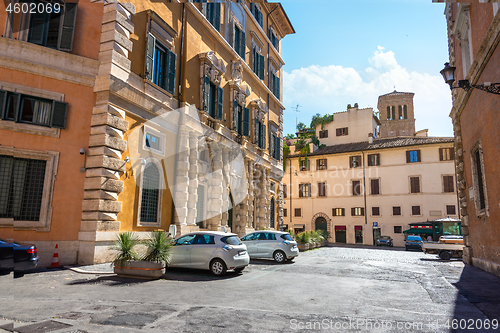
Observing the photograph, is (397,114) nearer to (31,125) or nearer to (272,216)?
(272,216)

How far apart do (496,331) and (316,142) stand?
49623 millimetres

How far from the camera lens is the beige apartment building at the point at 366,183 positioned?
4222 cm

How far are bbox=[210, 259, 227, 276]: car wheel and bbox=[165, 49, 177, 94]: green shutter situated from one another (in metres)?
8.83

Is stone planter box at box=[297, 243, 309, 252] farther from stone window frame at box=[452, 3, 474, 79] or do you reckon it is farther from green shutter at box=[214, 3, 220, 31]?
green shutter at box=[214, 3, 220, 31]

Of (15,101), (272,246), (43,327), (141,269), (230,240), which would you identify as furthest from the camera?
(272,246)

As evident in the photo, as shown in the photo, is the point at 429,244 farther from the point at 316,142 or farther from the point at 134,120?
the point at 316,142

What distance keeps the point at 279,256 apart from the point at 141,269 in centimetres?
810

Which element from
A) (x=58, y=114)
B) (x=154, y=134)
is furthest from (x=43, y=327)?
(x=154, y=134)

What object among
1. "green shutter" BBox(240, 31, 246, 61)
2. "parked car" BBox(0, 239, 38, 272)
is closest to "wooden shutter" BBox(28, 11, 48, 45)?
"parked car" BBox(0, 239, 38, 272)

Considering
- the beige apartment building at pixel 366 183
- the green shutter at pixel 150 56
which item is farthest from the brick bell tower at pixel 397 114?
the green shutter at pixel 150 56

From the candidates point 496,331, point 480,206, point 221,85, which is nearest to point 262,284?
point 496,331

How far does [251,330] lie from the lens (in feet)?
17.7

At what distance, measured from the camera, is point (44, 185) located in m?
11.9

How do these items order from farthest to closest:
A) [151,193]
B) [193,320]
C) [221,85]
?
[221,85] → [151,193] → [193,320]
